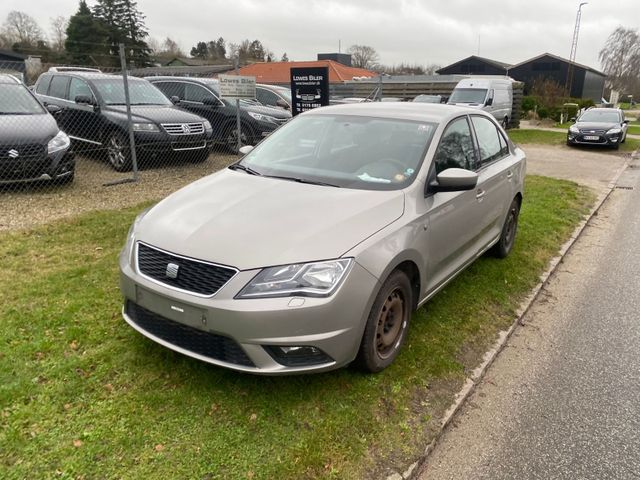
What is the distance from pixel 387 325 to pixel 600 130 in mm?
17581

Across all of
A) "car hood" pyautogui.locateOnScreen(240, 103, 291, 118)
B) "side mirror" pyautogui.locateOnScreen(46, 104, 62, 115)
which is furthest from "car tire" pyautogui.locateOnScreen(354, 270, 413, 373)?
"side mirror" pyautogui.locateOnScreen(46, 104, 62, 115)

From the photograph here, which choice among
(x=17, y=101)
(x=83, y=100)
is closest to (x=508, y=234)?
(x=17, y=101)

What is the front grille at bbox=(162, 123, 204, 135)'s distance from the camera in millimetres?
8547

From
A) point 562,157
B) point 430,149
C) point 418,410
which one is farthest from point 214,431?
point 562,157

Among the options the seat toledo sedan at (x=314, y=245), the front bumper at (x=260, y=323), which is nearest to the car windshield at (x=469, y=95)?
the seat toledo sedan at (x=314, y=245)

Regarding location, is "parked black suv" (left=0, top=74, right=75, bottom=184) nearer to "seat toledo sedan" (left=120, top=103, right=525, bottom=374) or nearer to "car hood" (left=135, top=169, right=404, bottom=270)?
"seat toledo sedan" (left=120, top=103, right=525, bottom=374)

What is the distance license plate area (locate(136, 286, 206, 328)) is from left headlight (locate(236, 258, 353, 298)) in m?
0.29

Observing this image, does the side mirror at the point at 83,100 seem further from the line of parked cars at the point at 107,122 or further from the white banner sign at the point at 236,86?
the white banner sign at the point at 236,86

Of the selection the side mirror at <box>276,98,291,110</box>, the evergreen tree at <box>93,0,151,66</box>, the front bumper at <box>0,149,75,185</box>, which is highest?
the evergreen tree at <box>93,0,151,66</box>

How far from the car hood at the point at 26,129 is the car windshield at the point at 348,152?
4210mm

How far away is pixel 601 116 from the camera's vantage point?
60.3 feet

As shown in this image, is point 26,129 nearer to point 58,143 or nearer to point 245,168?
point 58,143

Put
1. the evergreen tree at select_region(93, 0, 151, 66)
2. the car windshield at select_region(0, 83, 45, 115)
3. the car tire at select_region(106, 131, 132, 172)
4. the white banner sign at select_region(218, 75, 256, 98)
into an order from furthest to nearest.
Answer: the evergreen tree at select_region(93, 0, 151, 66) → the white banner sign at select_region(218, 75, 256, 98) → the car tire at select_region(106, 131, 132, 172) → the car windshield at select_region(0, 83, 45, 115)

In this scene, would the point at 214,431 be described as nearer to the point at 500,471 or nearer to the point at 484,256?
the point at 500,471
